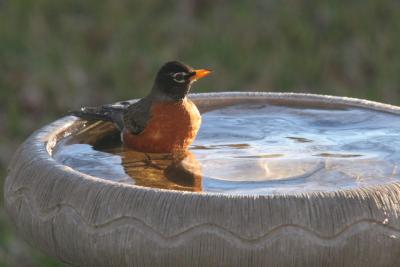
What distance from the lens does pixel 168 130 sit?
375 centimetres

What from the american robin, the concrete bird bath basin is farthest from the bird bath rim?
the american robin

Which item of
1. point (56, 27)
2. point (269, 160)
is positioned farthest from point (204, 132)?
point (56, 27)

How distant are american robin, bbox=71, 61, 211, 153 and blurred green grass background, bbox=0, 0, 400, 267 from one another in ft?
10.2

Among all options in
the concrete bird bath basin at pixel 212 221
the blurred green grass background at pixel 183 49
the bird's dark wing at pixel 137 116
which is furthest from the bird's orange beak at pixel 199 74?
the blurred green grass background at pixel 183 49

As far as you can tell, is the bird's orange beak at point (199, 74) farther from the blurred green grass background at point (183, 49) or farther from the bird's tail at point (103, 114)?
the blurred green grass background at point (183, 49)

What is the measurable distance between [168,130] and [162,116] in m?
0.08

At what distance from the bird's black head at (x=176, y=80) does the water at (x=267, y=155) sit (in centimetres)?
22

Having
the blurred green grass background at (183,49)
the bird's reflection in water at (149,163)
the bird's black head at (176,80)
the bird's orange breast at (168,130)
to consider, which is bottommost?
the blurred green grass background at (183,49)

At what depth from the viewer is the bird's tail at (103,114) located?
154 inches

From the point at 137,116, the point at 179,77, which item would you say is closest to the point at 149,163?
the point at 137,116

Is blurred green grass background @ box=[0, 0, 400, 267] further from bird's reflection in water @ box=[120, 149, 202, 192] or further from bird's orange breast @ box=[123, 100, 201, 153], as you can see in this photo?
bird's reflection in water @ box=[120, 149, 202, 192]

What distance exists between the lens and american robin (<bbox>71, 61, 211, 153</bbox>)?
3.72 m

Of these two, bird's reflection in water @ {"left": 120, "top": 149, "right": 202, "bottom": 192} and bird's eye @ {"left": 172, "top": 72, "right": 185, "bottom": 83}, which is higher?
bird's eye @ {"left": 172, "top": 72, "right": 185, "bottom": 83}

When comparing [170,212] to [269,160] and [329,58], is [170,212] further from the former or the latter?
[329,58]
